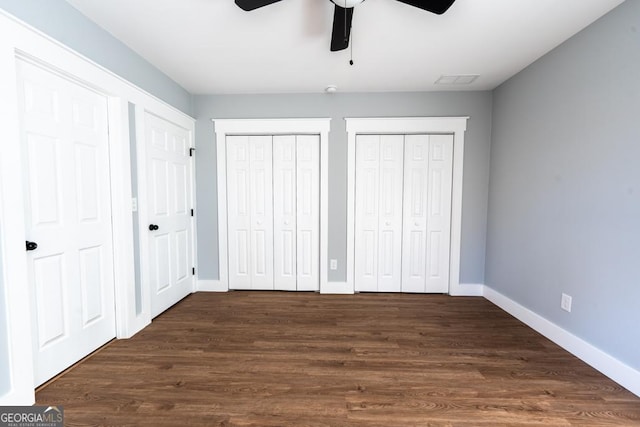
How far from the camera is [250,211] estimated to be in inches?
127

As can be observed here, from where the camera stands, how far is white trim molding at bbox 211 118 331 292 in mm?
3086

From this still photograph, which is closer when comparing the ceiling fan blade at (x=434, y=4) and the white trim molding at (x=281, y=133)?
the ceiling fan blade at (x=434, y=4)

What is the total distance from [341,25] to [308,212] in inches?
78.3

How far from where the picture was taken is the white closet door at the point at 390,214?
3.11 metres

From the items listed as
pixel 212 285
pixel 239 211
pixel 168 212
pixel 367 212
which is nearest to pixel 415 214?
pixel 367 212

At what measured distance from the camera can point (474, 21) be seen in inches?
71.2

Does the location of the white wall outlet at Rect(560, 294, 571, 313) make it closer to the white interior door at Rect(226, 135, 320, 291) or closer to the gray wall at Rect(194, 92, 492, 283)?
the gray wall at Rect(194, 92, 492, 283)

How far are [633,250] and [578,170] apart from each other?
2.18 ft

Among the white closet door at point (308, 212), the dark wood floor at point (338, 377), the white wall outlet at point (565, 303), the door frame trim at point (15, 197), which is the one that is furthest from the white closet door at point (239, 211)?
the white wall outlet at point (565, 303)

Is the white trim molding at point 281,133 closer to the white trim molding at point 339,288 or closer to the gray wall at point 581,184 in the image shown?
the white trim molding at point 339,288

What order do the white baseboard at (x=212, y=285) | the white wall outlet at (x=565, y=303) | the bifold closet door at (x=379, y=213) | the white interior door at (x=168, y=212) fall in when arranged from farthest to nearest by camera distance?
the white baseboard at (x=212, y=285) < the bifold closet door at (x=379, y=213) < the white interior door at (x=168, y=212) < the white wall outlet at (x=565, y=303)

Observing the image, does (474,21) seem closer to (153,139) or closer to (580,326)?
(580,326)

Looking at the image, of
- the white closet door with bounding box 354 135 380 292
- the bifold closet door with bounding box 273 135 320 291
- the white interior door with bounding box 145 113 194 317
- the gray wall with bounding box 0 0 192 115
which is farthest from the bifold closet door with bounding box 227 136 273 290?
the white closet door with bounding box 354 135 380 292

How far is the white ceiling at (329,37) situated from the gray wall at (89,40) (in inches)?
2.6
